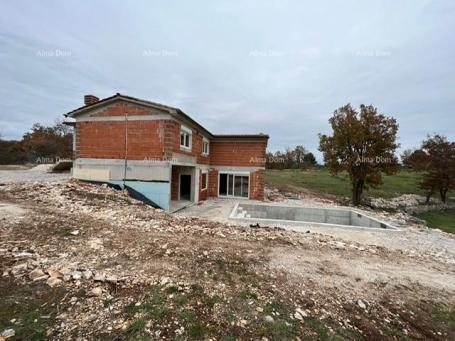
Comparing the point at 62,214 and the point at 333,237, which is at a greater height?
the point at 62,214

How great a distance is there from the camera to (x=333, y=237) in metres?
8.71

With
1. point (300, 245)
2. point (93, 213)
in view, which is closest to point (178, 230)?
point (93, 213)

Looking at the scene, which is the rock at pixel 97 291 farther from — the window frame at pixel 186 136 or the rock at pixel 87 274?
the window frame at pixel 186 136

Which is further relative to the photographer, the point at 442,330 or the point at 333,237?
the point at 333,237

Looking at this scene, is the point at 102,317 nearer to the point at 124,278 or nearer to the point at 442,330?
the point at 124,278

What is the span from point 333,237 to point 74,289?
8.03 metres

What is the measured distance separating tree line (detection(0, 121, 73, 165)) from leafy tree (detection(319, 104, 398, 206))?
129ft

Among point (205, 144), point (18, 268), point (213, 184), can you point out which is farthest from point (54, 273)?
point (213, 184)

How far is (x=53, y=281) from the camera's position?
402 cm

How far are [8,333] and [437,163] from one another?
29.9 metres

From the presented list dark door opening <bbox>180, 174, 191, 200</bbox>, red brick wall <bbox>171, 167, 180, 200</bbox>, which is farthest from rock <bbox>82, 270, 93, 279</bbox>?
dark door opening <bbox>180, 174, 191, 200</bbox>

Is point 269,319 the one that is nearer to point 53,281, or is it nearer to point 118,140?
point 53,281

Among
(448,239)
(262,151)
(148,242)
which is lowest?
(448,239)

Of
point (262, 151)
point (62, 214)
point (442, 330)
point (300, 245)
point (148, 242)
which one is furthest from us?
point (262, 151)
